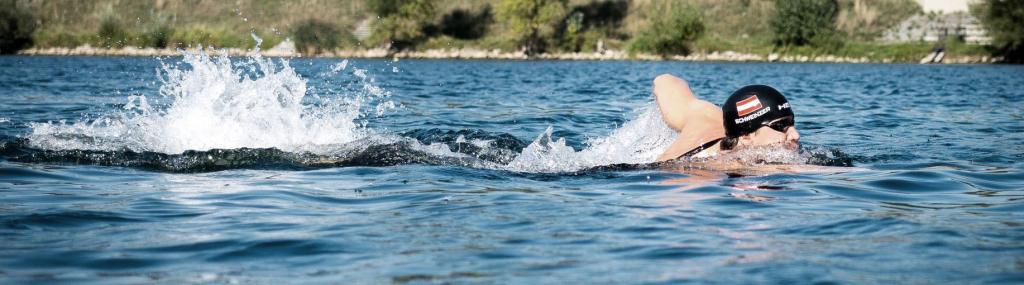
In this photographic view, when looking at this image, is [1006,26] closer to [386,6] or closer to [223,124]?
[386,6]

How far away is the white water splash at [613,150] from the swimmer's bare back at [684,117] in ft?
1.45

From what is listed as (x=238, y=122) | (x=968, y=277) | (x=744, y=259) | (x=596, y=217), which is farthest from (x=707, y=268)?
(x=238, y=122)

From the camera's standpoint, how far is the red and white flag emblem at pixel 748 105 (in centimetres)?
771

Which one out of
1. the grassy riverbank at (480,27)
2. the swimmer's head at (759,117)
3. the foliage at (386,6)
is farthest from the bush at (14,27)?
the swimmer's head at (759,117)

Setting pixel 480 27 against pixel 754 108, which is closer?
pixel 754 108

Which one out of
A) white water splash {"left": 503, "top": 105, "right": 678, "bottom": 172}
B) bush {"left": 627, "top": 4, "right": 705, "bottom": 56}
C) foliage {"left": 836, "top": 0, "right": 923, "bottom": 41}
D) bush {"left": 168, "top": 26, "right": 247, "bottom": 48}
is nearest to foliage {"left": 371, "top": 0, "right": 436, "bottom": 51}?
bush {"left": 168, "top": 26, "right": 247, "bottom": 48}

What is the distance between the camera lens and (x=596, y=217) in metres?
5.95

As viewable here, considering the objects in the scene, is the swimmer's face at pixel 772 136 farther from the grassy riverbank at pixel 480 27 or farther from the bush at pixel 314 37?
the bush at pixel 314 37

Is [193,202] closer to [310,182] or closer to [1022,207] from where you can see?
[310,182]

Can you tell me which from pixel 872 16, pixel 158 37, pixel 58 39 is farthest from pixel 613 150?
pixel 58 39

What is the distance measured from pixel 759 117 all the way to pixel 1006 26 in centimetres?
6200

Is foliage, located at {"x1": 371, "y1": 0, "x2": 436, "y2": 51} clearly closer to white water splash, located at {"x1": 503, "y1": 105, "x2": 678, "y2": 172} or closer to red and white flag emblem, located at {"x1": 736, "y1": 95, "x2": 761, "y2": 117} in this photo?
white water splash, located at {"x1": 503, "y1": 105, "x2": 678, "y2": 172}

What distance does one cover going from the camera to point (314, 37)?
256 ft

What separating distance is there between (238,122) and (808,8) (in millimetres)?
67912
